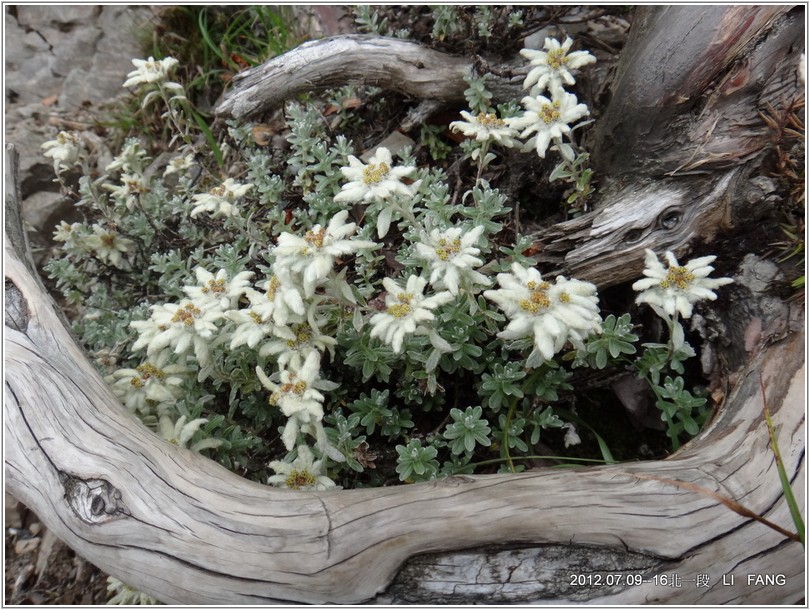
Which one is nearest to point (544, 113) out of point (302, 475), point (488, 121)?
point (488, 121)

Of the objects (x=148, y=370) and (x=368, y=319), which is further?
(x=368, y=319)

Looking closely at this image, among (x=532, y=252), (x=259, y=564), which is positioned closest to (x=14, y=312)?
(x=259, y=564)

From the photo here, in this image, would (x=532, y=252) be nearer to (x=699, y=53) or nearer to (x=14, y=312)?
(x=699, y=53)

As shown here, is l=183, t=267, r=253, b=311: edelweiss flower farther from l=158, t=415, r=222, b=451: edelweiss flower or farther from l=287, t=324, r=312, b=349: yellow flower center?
l=158, t=415, r=222, b=451: edelweiss flower

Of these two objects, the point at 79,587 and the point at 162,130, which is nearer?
the point at 79,587

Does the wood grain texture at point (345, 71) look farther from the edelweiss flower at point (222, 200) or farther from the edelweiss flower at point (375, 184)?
the edelweiss flower at point (375, 184)

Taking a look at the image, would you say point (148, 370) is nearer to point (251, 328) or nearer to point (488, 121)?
point (251, 328)

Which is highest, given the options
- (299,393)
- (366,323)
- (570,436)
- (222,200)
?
(222,200)

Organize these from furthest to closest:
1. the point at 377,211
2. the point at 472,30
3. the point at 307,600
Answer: the point at 472,30
the point at 377,211
the point at 307,600
